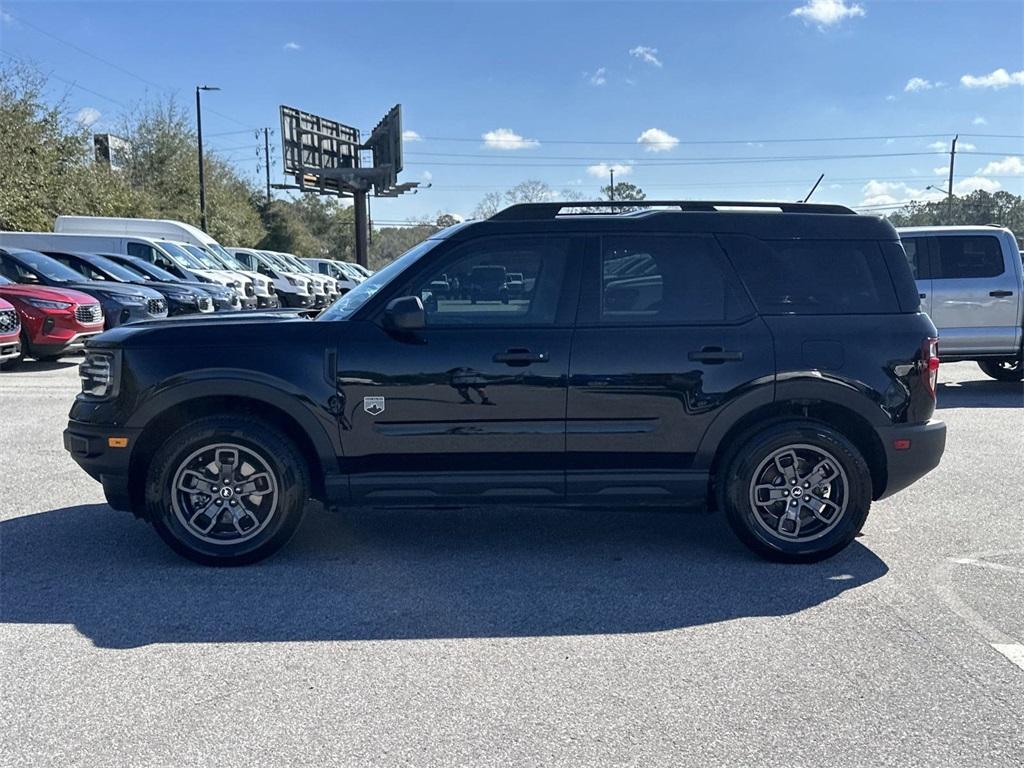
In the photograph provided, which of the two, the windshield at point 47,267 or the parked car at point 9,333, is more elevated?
the windshield at point 47,267

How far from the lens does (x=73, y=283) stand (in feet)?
44.4

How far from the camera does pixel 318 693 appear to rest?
3240 mm

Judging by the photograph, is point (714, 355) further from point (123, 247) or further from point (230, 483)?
point (123, 247)

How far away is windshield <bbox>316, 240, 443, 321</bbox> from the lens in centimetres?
461

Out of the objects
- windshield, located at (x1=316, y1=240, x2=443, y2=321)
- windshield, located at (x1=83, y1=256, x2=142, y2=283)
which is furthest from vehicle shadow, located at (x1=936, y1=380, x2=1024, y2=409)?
windshield, located at (x1=83, y1=256, x2=142, y2=283)

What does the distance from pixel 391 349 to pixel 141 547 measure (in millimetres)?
1972

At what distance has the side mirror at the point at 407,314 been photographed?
169 inches

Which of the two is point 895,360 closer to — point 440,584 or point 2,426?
point 440,584

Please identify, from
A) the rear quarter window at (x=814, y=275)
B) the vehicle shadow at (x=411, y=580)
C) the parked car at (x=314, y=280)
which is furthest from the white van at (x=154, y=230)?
the rear quarter window at (x=814, y=275)

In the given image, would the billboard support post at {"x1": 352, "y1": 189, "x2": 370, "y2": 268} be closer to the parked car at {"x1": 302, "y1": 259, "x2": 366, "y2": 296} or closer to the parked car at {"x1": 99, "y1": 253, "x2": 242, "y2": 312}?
the parked car at {"x1": 302, "y1": 259, "x2": 366, "y2": 296}

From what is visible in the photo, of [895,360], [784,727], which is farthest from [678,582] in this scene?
[895,360]

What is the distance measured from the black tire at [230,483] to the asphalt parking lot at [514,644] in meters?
0.14

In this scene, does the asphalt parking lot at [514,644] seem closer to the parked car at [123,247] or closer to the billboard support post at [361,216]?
the parked car at [123,247]

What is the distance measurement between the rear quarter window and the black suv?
1 centimetres
